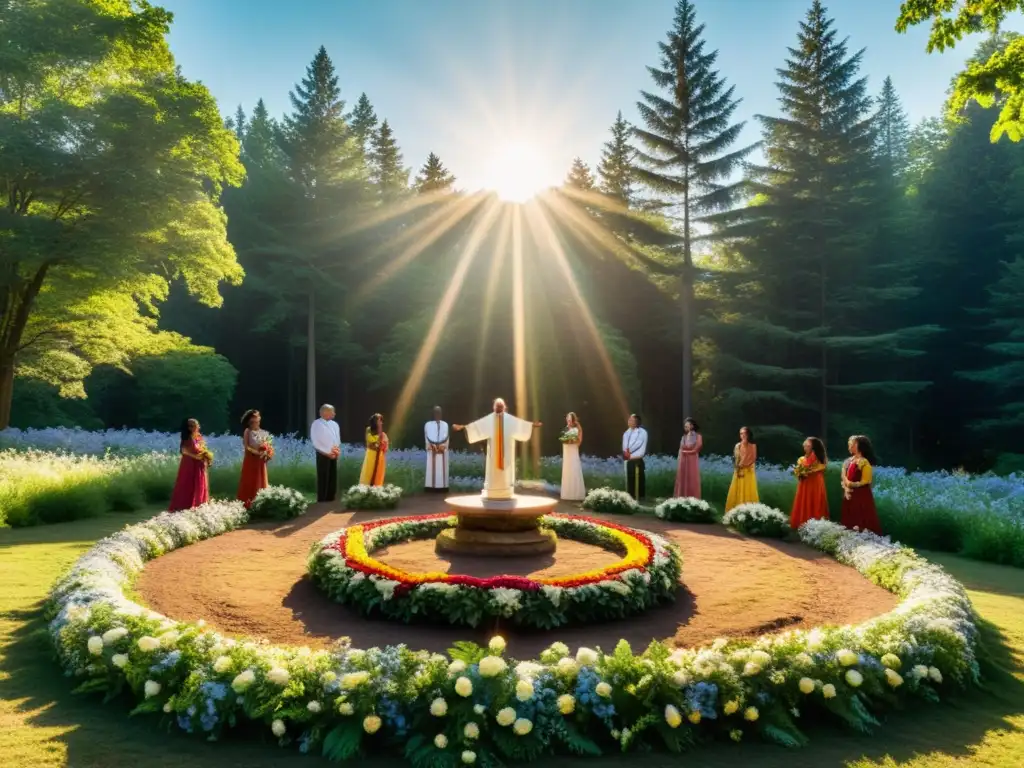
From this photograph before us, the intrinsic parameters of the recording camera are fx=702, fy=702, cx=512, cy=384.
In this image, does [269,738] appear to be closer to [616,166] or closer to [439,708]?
[439,708]

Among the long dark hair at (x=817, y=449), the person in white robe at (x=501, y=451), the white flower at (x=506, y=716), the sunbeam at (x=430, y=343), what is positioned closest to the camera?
the white flower at (x=506, y=716)

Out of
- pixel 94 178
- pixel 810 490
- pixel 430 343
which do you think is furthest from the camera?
pixel 430 343

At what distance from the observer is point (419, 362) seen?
2870 cm

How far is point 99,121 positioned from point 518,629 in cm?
1766

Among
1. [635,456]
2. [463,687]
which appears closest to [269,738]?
[463,687]

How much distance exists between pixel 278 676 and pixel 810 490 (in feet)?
33.9

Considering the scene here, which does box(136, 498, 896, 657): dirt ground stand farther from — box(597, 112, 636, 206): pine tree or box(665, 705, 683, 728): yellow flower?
box(597, 112, 636, 206): pine tree

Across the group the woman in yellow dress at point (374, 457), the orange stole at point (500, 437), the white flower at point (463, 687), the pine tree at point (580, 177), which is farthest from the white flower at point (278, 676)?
the pine tree at point (580, 177)

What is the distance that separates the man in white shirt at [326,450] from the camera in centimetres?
1515

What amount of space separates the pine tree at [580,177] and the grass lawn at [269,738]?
3626 cm

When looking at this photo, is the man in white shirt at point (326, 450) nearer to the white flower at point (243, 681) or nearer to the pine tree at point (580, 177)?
the white flower at point (243, 681)

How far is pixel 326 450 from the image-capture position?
15.3 meters

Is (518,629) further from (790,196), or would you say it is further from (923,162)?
(923,162)

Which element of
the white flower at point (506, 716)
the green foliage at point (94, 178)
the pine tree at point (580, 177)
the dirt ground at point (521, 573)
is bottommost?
the dirt ground at point (521, 573)
